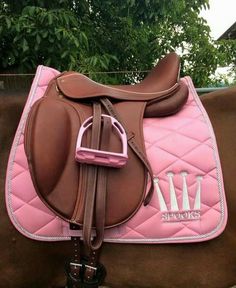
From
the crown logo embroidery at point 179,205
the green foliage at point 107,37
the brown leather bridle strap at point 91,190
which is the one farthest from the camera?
the green foliage at point 107,37

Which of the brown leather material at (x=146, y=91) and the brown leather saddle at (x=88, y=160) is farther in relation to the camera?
the brown leather material at (x=146, y=91)

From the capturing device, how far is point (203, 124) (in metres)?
1.29

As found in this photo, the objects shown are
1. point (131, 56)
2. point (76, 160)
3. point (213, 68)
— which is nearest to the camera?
point (76, 160)

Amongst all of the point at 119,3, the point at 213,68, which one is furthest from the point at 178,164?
the point at 213,68

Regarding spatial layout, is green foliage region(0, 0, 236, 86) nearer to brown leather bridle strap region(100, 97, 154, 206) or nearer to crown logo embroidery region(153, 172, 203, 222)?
brown leather bridle strap region(100, 97, 154, 206)

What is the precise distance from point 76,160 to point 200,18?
385 centimetres

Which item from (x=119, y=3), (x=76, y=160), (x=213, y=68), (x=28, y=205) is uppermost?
(x=119, y=3)

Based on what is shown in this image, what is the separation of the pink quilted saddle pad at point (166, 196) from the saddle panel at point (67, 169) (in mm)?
56

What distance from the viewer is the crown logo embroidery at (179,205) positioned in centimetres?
120

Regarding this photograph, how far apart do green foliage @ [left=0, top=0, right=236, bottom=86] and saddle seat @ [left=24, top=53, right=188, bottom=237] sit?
147 cm

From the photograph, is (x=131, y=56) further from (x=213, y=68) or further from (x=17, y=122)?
(x=17, y=122)

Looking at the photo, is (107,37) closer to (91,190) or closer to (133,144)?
(133,144)

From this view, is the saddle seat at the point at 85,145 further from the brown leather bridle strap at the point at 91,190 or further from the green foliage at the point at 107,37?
the green foliage at the point at 107,37

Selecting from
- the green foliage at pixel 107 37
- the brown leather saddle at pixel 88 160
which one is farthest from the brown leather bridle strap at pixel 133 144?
the green foliage at pixel 107 37
